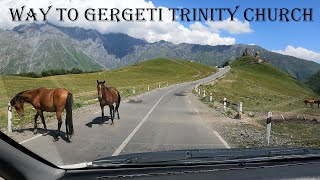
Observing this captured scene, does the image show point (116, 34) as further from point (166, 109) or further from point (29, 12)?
point (166, 109)

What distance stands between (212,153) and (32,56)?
118 cm

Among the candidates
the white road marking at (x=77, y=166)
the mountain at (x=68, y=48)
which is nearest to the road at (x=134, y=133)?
the white road marking at (x=77, y=166)

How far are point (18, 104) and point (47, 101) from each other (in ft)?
0.98

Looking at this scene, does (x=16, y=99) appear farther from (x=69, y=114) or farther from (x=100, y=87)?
(x=100, y=87)

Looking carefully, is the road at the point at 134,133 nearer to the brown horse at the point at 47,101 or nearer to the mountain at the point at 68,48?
the brown horse at the point at 47,101

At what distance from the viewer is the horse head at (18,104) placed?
2.29 m

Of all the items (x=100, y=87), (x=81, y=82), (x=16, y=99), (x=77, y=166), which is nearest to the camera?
(x=77, y=166)

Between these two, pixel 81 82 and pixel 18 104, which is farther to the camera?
pixel 81 82

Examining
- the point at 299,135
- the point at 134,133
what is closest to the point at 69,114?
the point at 134,133

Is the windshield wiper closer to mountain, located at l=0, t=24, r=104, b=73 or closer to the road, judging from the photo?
the road

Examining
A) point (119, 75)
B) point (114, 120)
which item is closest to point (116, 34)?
point (119, 75)

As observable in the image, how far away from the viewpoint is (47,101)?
2658mm

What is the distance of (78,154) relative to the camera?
7.50 feet

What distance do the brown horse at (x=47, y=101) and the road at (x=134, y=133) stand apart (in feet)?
0.31
